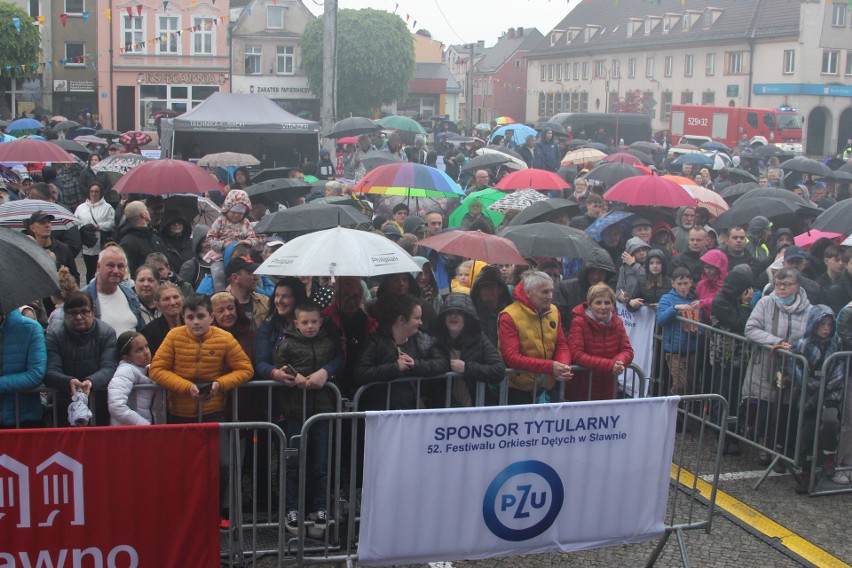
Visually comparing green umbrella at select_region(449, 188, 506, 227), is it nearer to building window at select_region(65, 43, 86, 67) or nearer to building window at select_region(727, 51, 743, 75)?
building window at select_region(65, 43, 86, 67)

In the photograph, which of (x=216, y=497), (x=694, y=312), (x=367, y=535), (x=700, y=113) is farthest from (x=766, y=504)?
(x=700, y=113)

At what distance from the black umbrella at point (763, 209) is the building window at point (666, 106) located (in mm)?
56582

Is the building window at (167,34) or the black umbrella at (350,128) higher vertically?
the building window at (167,34)

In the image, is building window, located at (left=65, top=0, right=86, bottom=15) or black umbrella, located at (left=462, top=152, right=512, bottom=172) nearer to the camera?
black umbrella, located at (left=462, top=152, right=512, bottom=172)

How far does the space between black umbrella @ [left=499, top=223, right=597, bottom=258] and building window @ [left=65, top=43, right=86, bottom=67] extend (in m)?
55.9

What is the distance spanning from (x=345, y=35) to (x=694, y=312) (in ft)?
192

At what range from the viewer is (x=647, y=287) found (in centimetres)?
877

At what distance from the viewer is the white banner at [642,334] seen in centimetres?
852

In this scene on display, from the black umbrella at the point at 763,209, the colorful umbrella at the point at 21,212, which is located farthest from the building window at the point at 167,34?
the black umbrella at the point at 763,209

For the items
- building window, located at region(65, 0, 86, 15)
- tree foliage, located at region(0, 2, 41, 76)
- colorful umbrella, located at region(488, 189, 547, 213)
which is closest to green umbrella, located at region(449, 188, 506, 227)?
colorful umbrella, located at region(488, 189, 547, 213)

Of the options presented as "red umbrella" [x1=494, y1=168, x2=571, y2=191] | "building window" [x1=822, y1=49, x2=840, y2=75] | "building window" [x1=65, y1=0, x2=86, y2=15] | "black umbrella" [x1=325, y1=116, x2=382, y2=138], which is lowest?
"red umbrella" [x1=494, y1=168, x2=571, y2=191]

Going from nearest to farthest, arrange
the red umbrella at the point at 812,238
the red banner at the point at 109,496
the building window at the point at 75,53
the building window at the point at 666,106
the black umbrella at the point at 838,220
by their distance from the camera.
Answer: the red banner at the point at 109,496 → the black umbrella at the point at 838,220 → the red umbrella at the point at 812,238 → the building window at the point at 75,53 → the building window at the point at 666,106

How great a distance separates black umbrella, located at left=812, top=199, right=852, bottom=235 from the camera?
9.41 m

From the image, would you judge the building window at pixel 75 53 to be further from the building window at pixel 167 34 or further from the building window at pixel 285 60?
the building window at pixel 285 60
